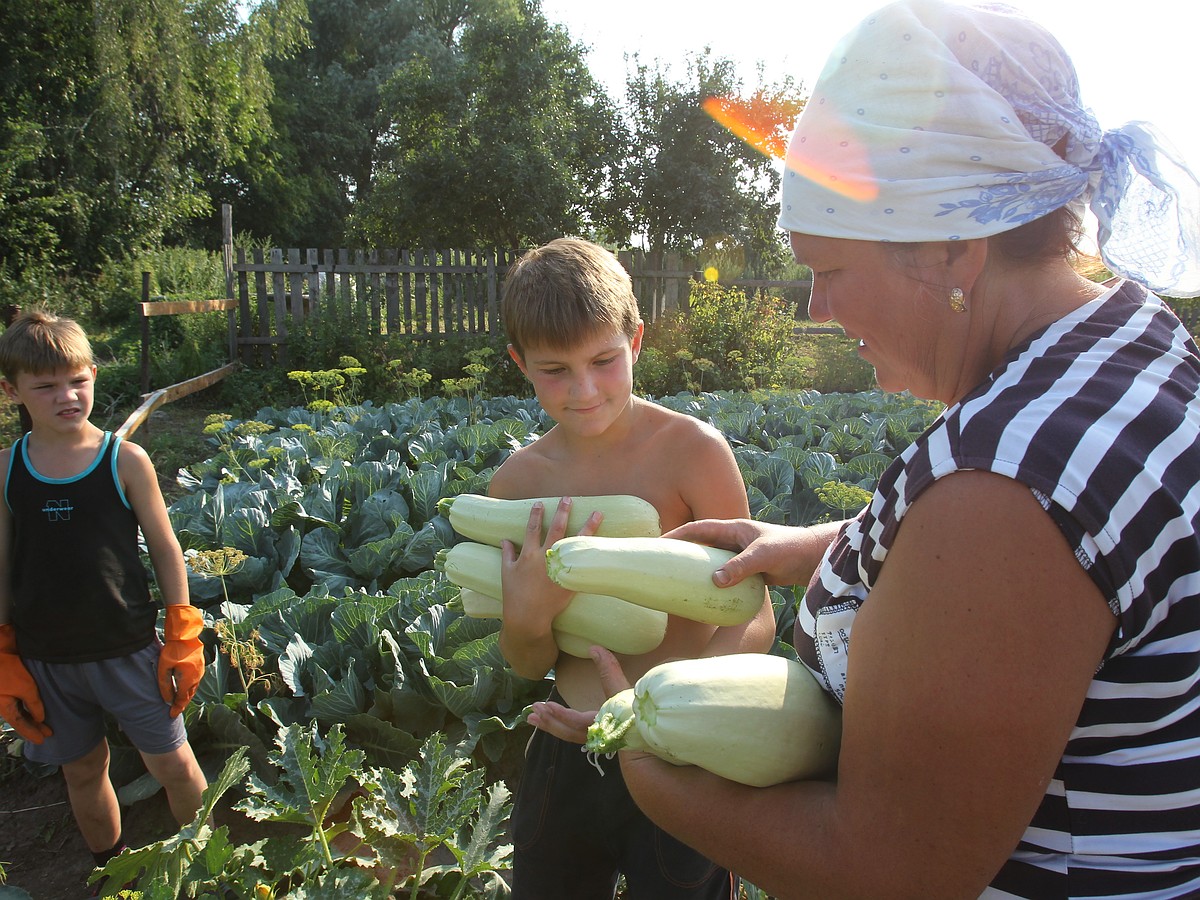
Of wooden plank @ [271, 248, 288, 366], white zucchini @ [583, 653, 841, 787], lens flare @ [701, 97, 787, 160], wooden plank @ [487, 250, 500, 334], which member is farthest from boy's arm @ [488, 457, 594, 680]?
lens flare @ [701, 97, 787, 160]

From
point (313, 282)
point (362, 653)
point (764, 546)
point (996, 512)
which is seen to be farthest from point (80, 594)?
point (313, 282)

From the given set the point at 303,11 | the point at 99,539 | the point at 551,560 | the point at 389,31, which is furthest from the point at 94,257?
the point at 551,560

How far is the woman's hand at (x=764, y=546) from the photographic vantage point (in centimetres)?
147

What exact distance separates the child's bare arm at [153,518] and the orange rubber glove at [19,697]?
45cm

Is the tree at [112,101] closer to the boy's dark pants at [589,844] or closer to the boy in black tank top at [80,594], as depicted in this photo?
the boy in black tank top at [80,594]

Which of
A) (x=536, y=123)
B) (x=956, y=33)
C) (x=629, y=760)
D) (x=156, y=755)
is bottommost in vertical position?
(x=156, y=755)

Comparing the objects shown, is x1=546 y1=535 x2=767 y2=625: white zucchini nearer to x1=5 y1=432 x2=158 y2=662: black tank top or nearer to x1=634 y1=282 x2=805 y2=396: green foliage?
x1=5 y1=432 x2=158 y2=662: black tank top

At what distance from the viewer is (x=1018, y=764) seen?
78 cm

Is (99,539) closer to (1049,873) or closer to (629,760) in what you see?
(629,760)

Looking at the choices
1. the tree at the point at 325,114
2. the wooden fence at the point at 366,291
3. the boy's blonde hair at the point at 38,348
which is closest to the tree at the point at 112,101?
the tree at the point at 325,114

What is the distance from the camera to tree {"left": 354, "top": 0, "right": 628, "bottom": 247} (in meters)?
15.6

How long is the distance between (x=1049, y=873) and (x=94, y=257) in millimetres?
22776

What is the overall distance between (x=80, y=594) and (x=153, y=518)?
12.0 inches

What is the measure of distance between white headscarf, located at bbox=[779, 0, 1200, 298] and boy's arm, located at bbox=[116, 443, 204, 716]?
2.31 m
